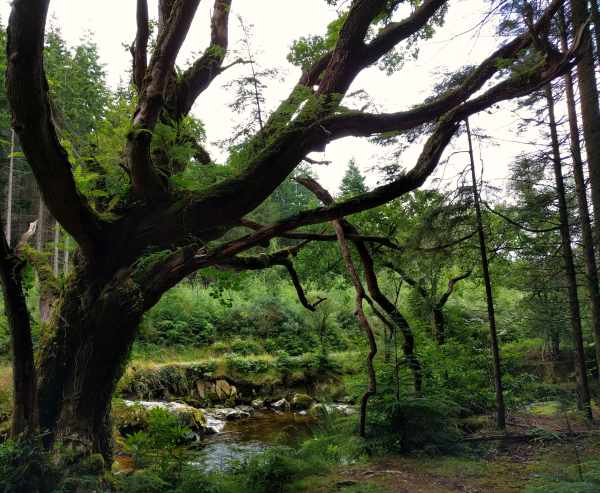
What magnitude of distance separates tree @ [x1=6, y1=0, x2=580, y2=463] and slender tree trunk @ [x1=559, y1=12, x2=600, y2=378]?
264 cm

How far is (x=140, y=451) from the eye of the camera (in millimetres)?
4258

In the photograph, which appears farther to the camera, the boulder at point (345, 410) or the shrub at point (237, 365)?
the shrub at point (237, 365)

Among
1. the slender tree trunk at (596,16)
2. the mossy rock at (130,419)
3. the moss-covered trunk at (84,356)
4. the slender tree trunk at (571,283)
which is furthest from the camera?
the mossy rock at (130,419)

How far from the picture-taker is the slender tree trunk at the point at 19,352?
145 inches

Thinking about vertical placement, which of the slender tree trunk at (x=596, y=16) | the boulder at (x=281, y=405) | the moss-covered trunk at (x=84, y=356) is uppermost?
the slender tree trunk at (x=596, y=16)

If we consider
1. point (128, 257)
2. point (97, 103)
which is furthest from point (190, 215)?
point (97, 103)

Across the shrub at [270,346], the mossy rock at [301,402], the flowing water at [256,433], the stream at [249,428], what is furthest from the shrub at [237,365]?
the shrub at [270,346]

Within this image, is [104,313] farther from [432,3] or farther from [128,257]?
[432,3]

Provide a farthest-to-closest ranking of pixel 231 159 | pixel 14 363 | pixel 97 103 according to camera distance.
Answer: pixel 97 103, pixel 231 159, pixel 14 363

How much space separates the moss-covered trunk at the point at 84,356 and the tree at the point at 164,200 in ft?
0.04

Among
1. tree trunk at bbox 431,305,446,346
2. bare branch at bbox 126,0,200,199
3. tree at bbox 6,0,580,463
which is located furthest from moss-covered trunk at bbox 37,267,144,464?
tree trunk at bbox 431,305,446,346

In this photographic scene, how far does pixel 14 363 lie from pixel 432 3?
6.19 meters

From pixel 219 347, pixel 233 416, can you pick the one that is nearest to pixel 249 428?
pixel 233 416

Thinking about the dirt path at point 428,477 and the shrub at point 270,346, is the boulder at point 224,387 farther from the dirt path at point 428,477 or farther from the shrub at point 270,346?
the dirt path at point 428,477
